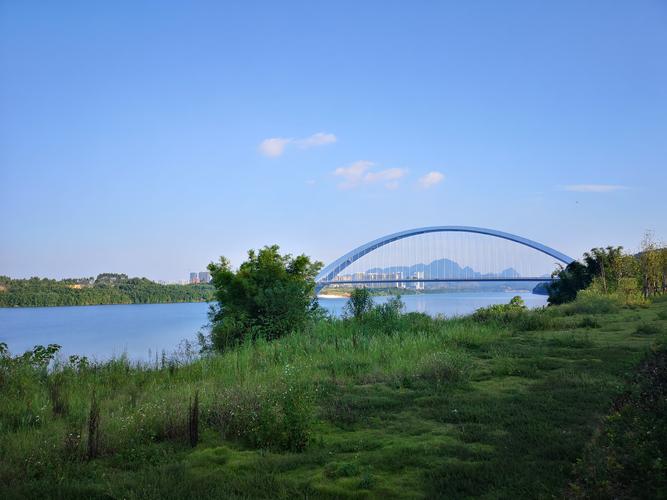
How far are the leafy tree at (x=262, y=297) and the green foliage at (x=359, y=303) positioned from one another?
1.30 meters

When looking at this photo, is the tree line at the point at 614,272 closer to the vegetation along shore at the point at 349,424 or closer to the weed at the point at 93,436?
the vegetation along shore at the point at 349,424

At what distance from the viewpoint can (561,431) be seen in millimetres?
4766

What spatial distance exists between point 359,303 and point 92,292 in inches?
2968

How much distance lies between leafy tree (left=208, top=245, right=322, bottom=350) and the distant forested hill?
54021mm

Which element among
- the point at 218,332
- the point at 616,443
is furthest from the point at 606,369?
the point at 218,332

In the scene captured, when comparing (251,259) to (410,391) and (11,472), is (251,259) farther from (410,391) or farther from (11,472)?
(11,472)

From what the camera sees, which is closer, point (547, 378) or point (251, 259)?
point (547, 378)

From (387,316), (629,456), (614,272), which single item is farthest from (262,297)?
(614,272)

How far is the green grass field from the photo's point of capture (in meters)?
3.79

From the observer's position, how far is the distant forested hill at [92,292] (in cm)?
7206

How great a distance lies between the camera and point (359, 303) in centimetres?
1545

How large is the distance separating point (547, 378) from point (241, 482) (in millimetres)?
4849

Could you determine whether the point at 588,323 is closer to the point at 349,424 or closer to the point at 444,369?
the point at 444,369

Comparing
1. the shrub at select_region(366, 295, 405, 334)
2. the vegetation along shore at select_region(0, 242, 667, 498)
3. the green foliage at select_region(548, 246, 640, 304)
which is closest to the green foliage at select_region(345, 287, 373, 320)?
the shrub at select_region(366, 295, 405, 334)
